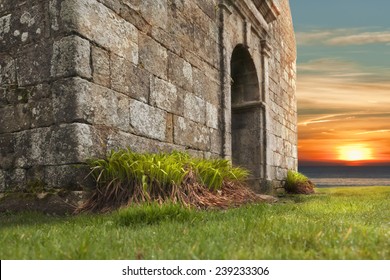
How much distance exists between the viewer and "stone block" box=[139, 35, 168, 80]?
470cm

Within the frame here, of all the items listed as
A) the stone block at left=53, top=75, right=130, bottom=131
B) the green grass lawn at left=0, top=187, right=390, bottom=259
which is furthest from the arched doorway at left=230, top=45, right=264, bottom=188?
the green grass lawn at left=0, top=187, right=390, bottom=259

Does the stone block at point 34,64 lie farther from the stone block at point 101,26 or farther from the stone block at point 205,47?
the stone block at point 205,47

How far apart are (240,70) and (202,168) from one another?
4.66m

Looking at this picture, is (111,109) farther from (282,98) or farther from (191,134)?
(282,98)

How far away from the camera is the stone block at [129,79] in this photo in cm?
422

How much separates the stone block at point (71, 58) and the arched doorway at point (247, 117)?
5.17 metres

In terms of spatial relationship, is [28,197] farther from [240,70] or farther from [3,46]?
[240,70]

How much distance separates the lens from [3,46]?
14.1 ft

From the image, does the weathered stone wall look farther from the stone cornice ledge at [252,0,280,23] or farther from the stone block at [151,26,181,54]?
the stone block at [151,26,181,54]

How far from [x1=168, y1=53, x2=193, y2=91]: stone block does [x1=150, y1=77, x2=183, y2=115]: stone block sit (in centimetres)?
14

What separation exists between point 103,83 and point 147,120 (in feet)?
2.56

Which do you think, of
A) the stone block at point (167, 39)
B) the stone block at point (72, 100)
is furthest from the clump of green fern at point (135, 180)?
the stone block at point (167, 39)

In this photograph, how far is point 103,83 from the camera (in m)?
4.04

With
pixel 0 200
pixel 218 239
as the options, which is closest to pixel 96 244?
pixel 218 239
